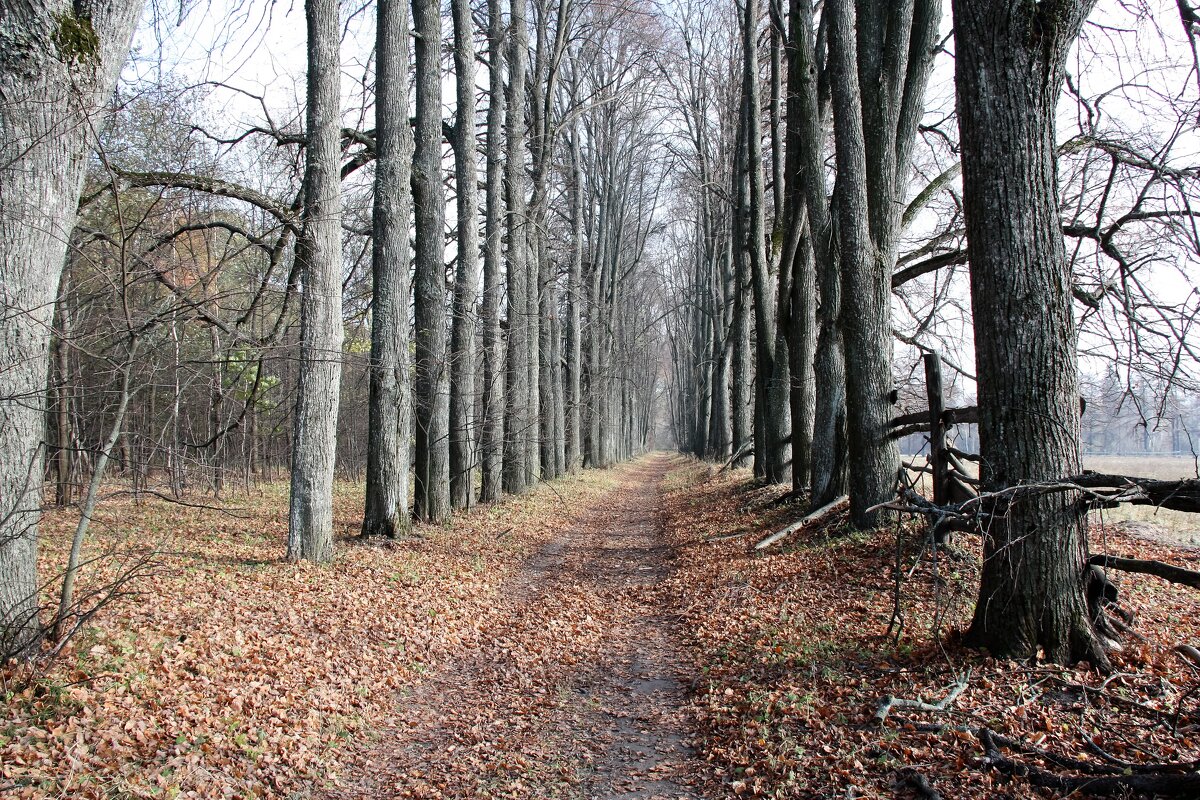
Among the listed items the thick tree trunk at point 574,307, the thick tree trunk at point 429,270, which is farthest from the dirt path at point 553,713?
the thick tree trunk at point 574,307

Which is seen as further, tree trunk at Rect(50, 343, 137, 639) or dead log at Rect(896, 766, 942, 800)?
tree trunk at Rect(50, 343, 137, 639)

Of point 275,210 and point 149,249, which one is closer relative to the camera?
point 149,249

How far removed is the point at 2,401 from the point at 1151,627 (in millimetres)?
8163

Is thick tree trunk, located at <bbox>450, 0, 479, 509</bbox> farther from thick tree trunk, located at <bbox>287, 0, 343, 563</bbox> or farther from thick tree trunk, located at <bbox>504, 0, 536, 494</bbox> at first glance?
thick tree trunk, located at <bbox>287, 0, 343, 563</bbox>

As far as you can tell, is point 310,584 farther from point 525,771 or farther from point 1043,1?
point 1043,1

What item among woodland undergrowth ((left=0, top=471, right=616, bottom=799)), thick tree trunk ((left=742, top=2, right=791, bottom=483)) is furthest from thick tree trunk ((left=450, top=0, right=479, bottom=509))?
thick tree trunk ((left=742, top=2, right=791, bottom=483))

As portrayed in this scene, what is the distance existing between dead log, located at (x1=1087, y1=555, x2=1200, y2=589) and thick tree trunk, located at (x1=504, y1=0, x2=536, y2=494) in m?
12.4

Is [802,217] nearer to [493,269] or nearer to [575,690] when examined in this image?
[493,269]

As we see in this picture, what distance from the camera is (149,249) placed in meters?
6.05

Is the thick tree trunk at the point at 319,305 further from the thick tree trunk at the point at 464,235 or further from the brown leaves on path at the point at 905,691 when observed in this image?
the brown leaves on path at the point at 905,691

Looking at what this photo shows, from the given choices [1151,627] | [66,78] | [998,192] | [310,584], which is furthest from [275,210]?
[1151,627]

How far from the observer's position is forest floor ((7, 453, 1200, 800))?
388 centimetres

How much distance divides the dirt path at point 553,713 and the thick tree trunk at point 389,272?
2.73 meters

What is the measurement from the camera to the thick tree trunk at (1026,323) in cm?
469
